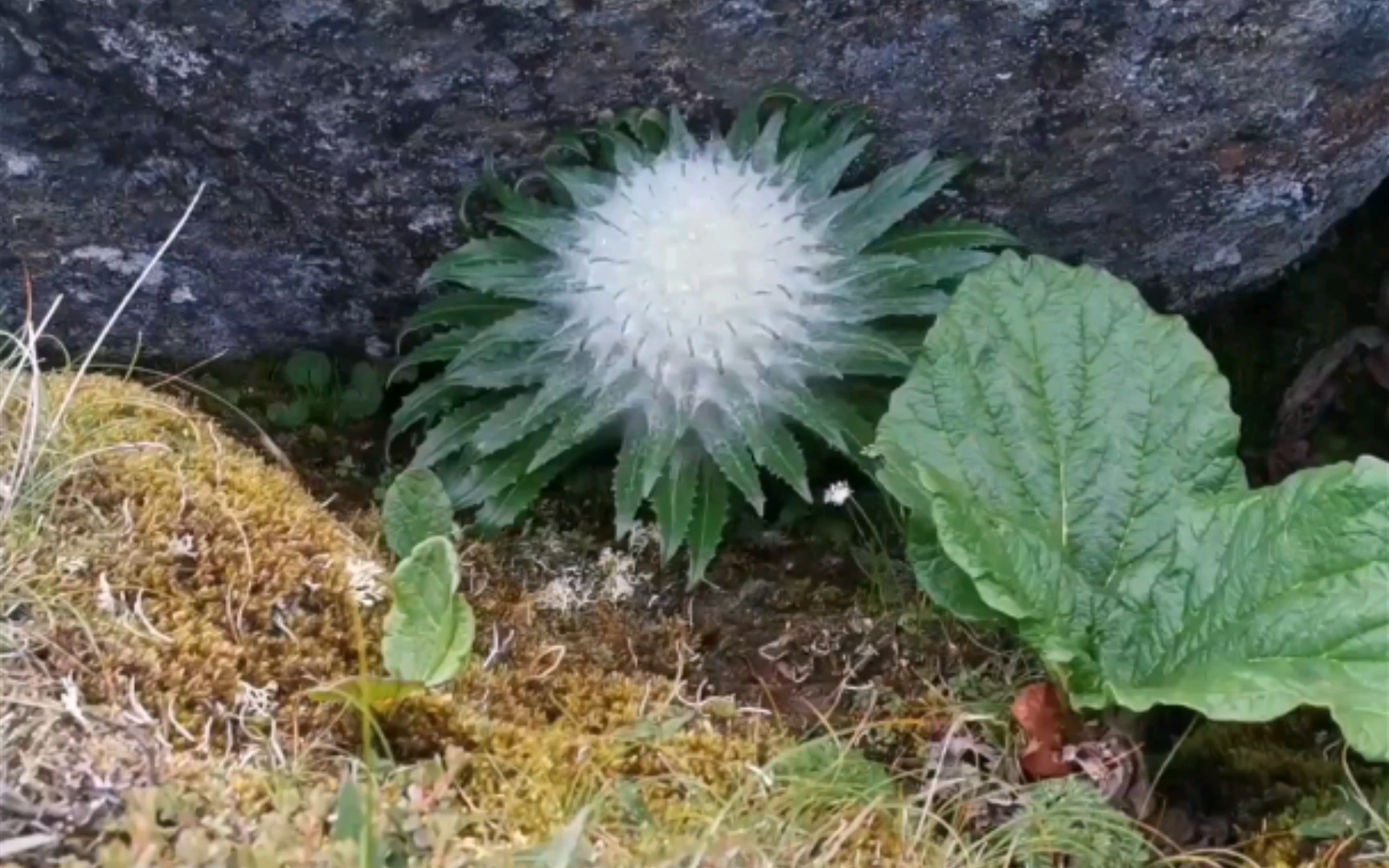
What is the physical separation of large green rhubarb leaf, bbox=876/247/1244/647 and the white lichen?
0.20m

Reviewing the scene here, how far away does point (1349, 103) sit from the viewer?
7.54ft

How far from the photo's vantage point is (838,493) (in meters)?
2.20

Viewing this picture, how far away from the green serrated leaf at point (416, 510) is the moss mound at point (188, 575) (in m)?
0.05

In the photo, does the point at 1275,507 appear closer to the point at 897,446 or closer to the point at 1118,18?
the point at 897,446

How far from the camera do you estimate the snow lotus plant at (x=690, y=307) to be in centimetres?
217

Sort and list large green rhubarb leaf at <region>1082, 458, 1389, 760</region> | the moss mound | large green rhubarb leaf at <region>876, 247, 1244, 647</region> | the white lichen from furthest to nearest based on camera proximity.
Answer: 1. the white lichen
2. large green rhubarb leaf at <region>876, 247, 1244, 647</region>
3. the moss mound
4. large green rhubarb leaf at <region>1082, 458, 1389, 760</region>

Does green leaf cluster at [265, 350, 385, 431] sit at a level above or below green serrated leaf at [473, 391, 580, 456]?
below

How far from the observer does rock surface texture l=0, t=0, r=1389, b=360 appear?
219 centimetres

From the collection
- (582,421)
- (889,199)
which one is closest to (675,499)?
(582,421)

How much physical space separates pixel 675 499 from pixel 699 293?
0.27 m

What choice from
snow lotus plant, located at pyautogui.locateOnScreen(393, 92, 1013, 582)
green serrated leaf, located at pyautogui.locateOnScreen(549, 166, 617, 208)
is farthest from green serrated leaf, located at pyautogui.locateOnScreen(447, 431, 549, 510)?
green serrated leaf, located at pyautogui.locateOnScreen(549, 166, 617, 208)

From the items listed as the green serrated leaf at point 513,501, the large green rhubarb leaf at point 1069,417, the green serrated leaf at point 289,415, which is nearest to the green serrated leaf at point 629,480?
the green serrated leaf at point 513,501

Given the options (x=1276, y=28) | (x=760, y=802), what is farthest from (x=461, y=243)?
(x=1276, y=28)

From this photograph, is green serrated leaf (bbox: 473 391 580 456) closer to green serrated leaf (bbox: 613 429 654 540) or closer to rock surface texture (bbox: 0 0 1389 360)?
green serrated leaf (bbox: 613 429 654 540)
